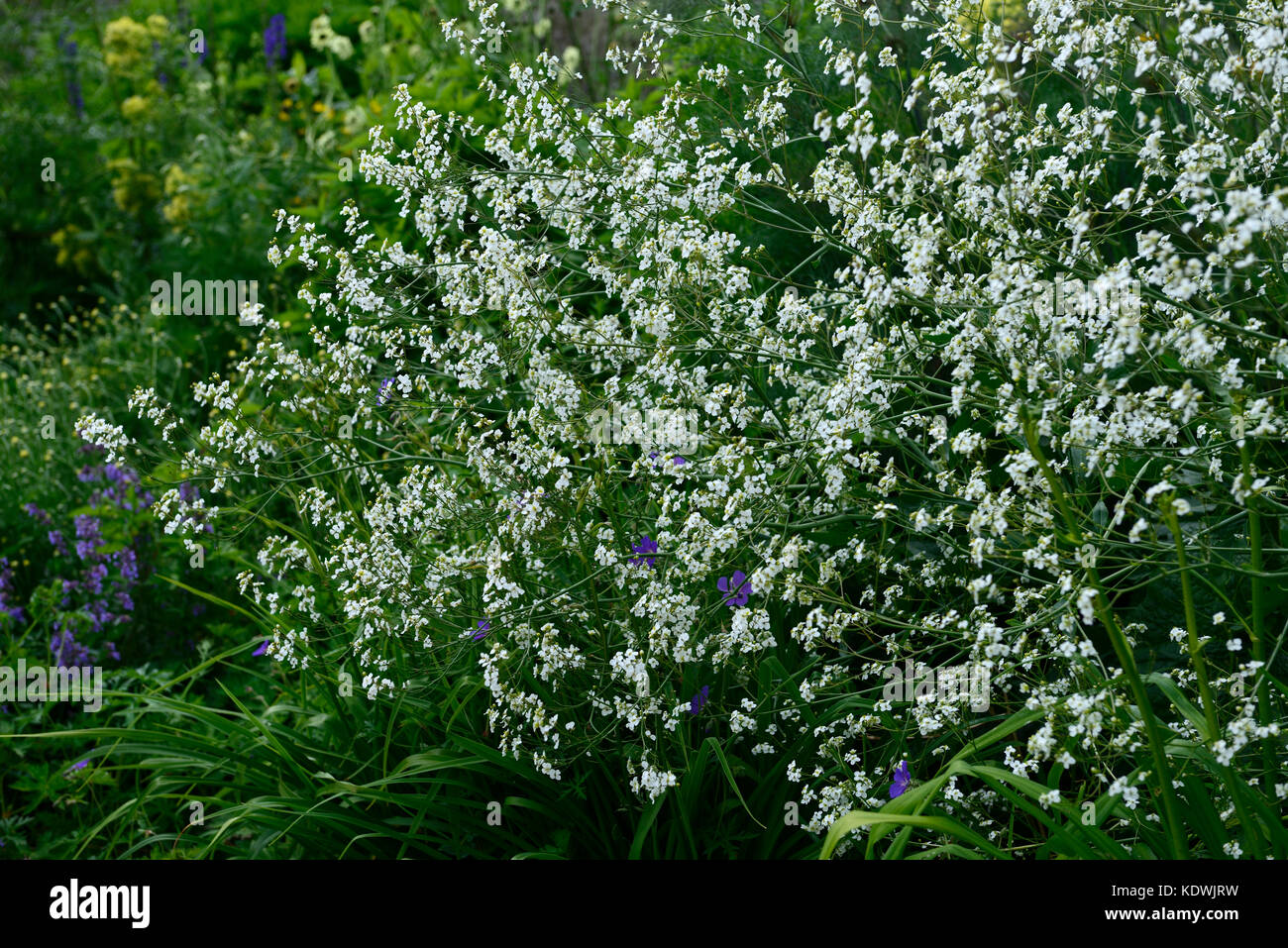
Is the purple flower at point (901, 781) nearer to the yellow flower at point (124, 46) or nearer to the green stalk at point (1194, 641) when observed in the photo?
the green stalk at point (1194, 641)

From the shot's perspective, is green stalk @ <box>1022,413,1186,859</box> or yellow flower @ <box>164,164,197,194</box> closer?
green stalk @ <box>1022,413,1186,859</box>

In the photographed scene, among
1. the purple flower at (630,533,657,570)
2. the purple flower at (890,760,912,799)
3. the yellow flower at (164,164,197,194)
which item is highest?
the yellow flower at (164,164,197,194)

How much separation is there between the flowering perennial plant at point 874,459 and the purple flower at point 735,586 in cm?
2

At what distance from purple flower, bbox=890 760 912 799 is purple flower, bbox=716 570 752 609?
0.60 meters

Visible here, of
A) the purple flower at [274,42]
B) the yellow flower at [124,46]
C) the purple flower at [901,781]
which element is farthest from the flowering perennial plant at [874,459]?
A: the purple flower at [274,42]

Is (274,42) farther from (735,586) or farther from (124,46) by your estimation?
(735,586)

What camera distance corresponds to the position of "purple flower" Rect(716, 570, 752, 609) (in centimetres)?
321

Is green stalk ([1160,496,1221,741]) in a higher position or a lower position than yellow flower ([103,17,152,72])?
lower

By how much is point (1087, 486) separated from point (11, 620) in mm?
4129

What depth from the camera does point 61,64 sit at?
9.22 metres

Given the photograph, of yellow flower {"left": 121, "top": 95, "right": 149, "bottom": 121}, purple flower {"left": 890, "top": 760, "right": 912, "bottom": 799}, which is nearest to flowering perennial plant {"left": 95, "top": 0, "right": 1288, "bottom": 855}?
purple flower {"left": 890, "top": 760, "right": 912, "bottom": 799}

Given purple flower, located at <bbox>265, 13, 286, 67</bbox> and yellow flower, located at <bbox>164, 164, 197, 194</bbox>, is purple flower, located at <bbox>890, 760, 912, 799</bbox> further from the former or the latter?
purple flower, located at <bbox>265, 13, 286, 67</bbox>
